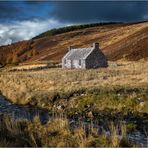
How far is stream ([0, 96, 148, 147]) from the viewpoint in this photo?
66.8ft

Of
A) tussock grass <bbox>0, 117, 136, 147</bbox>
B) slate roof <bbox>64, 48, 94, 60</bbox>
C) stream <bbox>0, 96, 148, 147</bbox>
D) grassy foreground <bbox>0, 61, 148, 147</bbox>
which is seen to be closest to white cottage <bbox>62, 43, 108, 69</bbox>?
slate roof <bbox>64, 48, 94, 60</bbox>

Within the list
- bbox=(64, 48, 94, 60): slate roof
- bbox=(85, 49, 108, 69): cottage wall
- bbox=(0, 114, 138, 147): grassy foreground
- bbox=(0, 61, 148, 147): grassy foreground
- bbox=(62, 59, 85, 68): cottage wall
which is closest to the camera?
bbox=(0, 114, 138, 147): grassy foreground

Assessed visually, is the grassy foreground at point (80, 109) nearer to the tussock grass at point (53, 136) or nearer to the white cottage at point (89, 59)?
the tussock grass at point (53, 136)

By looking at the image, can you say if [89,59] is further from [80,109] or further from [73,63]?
[80,109]

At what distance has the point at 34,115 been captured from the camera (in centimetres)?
2869

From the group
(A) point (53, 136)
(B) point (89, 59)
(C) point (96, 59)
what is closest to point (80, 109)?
(A) point (53, 136)

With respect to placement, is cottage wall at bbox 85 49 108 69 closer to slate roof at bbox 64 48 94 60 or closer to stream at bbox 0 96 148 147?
slate roof at bbox 64 48 94 60

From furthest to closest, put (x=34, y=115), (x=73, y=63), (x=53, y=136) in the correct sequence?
(x=73, y=63)
(x=34, y=115)
(x=53, y=136)

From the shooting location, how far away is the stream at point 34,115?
20.4 m

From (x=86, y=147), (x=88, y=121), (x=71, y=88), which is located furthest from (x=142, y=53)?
(x=86, y=147)

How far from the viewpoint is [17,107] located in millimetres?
33656

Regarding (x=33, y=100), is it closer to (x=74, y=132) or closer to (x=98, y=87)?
(x=98, y=87)

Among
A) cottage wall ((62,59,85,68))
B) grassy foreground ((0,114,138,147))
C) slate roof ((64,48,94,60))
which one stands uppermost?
slate roof ((64,48,94,60))

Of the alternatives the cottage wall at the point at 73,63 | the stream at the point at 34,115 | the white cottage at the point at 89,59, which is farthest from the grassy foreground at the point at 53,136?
the cottage wall at the point at 73,63
